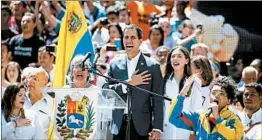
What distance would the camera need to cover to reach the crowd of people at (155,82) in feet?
27.9

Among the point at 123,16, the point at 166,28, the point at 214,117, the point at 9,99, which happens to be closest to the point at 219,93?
the point at 214,117

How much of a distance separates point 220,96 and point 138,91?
1009 millimetres

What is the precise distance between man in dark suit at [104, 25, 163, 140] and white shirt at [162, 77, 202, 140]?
24 centimetres

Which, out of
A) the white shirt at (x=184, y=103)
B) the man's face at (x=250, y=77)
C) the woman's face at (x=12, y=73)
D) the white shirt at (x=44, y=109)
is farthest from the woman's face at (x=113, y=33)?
the white shirt at (x=44, y=109)

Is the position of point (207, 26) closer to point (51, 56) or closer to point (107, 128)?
point (51, 56)

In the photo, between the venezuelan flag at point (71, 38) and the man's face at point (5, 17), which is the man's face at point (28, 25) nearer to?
the man's face at point (5, 17)

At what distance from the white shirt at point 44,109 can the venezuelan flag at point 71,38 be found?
692 mm

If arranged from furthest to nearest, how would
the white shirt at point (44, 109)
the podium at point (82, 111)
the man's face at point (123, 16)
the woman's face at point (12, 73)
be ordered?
the man's face at point (123, 16) < the woman's face at point (12, 73) < the white shirt at point (44, 109) < the podium at point (82, 111)

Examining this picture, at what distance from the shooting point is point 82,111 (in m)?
8.13

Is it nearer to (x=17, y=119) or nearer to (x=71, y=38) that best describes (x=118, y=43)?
(x=71, y=38)

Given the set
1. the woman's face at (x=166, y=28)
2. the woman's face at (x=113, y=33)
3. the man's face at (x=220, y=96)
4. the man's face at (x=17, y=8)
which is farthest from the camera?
the man's face at (x=17, y=8)

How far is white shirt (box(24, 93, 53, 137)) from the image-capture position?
30.2ft

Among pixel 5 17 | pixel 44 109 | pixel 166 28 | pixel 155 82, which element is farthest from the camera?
pixel 5 17

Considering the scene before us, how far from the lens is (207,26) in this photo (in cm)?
1284
